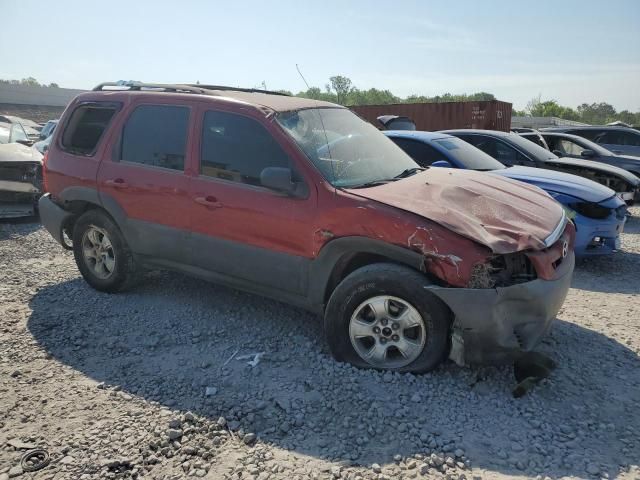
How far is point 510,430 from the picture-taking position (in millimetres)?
2889

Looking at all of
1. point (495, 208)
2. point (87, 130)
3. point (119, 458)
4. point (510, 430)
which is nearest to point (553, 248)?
point (495, 208)

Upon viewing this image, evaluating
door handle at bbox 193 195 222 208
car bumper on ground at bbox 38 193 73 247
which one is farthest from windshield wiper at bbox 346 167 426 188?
car bumper on ground at bbox 38 193 73 247

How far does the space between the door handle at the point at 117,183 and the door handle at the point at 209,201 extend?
87 centimetres

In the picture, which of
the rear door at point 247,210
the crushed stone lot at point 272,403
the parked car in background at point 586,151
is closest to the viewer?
the crushed stone lot at point 272,403

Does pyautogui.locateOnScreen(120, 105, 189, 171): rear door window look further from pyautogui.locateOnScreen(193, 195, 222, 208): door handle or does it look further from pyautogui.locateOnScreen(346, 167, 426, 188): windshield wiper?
pyautogui.locateOnScreen(346, 167, 426, 188): windshield wiper

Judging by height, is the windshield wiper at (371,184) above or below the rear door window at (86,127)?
below

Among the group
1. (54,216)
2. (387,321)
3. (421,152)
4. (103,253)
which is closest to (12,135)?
(54,216)

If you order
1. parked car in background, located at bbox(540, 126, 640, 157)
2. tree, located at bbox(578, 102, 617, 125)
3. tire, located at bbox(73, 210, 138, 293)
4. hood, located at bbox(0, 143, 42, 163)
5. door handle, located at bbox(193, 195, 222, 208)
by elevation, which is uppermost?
tree, located at bbox(578, 102, 617, 125)

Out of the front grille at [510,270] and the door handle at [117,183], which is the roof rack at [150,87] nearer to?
the door handle at [117,183]

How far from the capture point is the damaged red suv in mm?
3160

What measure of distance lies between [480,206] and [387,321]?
3.39ft

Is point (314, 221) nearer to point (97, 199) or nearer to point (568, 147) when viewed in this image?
point (97, 199)

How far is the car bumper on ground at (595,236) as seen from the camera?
5.75m

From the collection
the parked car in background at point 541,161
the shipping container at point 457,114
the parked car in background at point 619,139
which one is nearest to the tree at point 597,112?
the shipping container at point 457,114
